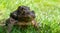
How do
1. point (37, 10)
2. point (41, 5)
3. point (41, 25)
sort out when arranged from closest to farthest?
point (41, 25) → point (37, 10) → point (41, 5)

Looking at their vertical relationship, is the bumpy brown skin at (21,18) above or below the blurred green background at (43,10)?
above

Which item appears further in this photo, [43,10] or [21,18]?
[43,10]

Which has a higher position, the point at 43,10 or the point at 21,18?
the point at 21,18

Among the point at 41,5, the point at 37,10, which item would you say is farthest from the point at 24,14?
the point at 41,5

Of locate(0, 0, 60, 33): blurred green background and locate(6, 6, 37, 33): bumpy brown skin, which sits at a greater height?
locate(6, 6, 37, 33): bumpy brown skin

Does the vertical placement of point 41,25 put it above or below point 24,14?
below

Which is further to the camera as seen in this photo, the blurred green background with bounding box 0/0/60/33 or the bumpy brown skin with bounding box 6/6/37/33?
the blurred green background with bounding box 0/0/60/33

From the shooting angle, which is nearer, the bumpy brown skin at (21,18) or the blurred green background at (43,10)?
the bumpy brown skin at (21,18)

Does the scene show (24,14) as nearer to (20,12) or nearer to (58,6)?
(20,12)
